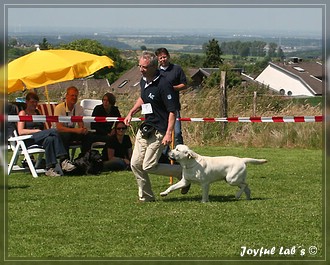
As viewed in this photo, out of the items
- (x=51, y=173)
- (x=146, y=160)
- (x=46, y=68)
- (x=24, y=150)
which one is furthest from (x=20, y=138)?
(x=146, y=160)

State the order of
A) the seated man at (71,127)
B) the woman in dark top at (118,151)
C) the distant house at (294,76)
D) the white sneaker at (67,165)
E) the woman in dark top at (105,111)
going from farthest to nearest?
1. the distant house at (294,76)
2. the woman in dark top at (105,111)
3. the woman in dark top at (118,151)
4. the seated man at (71,127)
5. the white sneaker at (67,165)

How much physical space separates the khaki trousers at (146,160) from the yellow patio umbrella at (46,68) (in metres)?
4.26

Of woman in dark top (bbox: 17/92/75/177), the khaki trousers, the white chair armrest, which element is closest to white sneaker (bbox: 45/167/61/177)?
woman in dark top (bbox: 17/92/75/177)

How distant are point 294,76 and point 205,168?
36.0 metres

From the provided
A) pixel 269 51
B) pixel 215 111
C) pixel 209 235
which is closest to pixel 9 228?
pixel 209 235

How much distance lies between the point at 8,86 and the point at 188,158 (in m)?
4.90

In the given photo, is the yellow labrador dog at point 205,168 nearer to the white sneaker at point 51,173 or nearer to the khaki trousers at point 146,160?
the khaki trousers at point 146,160

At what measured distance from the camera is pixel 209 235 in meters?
7.24

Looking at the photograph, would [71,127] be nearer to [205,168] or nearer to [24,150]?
[24,150]

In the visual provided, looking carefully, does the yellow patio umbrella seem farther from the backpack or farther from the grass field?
the grass field

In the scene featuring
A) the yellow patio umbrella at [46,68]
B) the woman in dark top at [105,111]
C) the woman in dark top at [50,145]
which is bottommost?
the woman in dark top at [50,145]

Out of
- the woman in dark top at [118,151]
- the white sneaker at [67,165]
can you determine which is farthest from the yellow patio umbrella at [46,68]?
the white sneaker at [67,165]

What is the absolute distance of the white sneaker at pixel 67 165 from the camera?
11797mm

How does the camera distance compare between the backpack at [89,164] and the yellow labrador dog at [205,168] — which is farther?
the backpack at [89,164]
